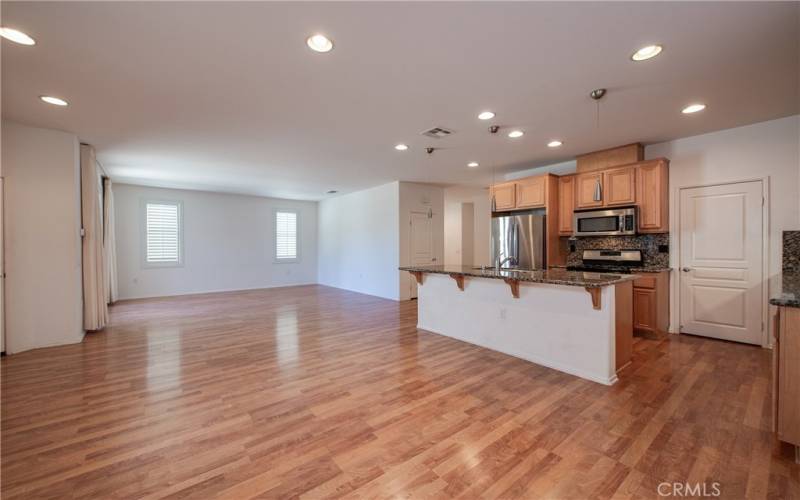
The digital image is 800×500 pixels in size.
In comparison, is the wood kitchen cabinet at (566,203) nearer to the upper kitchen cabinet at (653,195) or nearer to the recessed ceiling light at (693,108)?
the upper kitchen cabinet at (653,195)

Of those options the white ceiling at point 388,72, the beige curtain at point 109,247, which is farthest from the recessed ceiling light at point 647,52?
the beige curtain at point 109,247

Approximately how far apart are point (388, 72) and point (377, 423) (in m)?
2.61

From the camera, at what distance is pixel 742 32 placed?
203cm

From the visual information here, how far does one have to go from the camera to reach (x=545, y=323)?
3.29m

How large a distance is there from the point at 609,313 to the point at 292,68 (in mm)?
3340

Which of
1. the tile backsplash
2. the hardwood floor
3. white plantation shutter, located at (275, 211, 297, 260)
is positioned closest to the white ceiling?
the tile backsplash

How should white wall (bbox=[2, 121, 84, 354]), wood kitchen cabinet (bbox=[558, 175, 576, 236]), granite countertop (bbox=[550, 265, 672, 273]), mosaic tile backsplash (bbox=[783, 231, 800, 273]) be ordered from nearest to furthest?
mosaic tile backsplash (bbox=[783, 231, 800, 273])
white wall (bbox=[2, 121, 84, 354])
granite countertop (bbox=[550, 265, 672, 273])
wood kitchen cabinet (bbox=[558, 175, 576, 236])

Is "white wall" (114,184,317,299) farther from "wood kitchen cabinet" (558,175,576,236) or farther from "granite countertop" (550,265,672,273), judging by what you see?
"granite countertop" (550,265,672,273)

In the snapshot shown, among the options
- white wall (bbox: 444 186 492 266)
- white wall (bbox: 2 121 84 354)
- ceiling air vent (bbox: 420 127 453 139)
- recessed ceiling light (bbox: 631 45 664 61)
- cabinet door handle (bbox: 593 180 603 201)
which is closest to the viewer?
recessed ceiling light (bbox: 631 45 664 61)

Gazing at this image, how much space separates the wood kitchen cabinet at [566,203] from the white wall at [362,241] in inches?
127

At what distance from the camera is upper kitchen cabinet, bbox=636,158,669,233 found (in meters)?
4.12

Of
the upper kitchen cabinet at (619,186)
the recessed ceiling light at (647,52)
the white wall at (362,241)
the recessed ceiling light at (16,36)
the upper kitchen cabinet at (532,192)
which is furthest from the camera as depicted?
the white wall at (362,241)

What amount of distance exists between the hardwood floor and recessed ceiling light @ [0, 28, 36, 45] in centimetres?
257

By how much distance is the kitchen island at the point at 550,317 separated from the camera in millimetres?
2889
